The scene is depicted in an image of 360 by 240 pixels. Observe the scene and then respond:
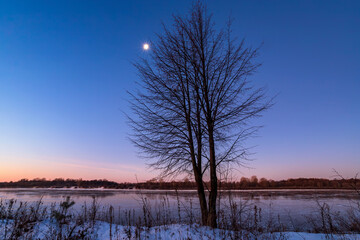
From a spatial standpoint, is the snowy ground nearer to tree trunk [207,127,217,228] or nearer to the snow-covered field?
the snow-covered field

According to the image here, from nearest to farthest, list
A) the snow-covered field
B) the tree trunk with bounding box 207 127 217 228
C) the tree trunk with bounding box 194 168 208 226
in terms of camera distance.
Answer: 1. the snow-covered field
2. the tree trunk with bounding box 207 127 217 228
3. the tree trunk with bounding box 194 168 208 226

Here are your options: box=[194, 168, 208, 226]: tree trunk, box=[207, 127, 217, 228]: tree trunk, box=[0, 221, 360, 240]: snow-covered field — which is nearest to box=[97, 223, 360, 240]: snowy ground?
box=[0, 221, 360, 240]: snow-covered field

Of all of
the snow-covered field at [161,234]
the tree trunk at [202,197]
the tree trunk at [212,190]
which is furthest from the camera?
the tree trunk at [202,197]

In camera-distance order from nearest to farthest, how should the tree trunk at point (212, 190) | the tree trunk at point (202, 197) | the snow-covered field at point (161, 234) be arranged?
the snow-covered field at point (161, 234)
the tree trunk at point (212, 190)
the tree trunk at point (202, 197)

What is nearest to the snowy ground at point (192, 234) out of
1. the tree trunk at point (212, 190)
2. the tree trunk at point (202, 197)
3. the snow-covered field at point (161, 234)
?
the snow-covered field at point (161, 234)

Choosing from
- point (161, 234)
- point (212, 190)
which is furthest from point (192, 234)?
point (212, 190)

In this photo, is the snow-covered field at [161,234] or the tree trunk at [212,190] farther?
the tree trunk at [212,190]

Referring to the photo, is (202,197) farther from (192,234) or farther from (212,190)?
(192,234)

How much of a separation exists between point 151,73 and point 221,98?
2.42 metres

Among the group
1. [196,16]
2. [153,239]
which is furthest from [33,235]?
[196,16]

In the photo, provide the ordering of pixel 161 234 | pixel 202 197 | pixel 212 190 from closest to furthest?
pixel 161 234 → pixel 212 190 → pixel 202 197

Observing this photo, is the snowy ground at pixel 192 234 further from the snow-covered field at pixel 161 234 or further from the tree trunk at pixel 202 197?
the tree trunk at pixel 202 197

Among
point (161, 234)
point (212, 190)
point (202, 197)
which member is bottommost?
point (161, 234)

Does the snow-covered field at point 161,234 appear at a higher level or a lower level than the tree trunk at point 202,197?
lower
